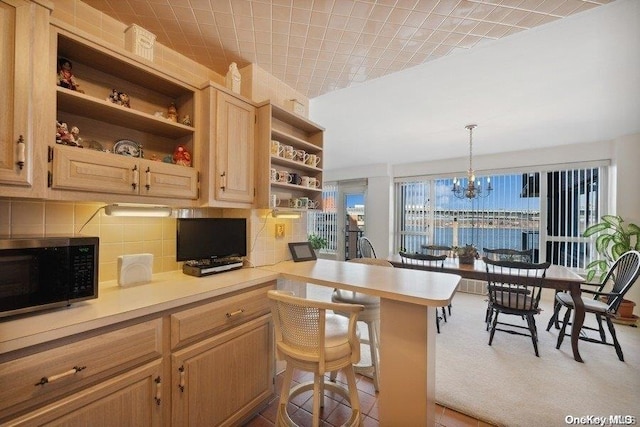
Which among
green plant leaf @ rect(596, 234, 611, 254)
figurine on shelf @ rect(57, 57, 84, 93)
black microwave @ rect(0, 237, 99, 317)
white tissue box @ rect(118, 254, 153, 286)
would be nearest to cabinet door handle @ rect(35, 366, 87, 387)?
black microwave @ rect(0, 237, 99, 317)

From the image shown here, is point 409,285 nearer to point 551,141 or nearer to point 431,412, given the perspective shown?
point 431,412

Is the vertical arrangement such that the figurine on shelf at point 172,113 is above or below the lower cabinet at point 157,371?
above

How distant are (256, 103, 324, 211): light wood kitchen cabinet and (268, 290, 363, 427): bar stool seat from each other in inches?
35.9

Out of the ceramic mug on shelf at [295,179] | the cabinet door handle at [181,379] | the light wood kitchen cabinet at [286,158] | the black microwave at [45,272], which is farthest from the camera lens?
the ceramic mug on shelf at [295,179]

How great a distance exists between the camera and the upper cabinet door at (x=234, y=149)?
1.71m

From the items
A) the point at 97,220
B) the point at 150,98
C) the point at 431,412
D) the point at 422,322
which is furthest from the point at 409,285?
the point at 150,98

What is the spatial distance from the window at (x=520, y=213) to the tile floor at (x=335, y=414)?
155 inches

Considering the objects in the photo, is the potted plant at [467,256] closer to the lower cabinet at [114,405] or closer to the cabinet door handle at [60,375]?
the lower cabinet at [114,405]

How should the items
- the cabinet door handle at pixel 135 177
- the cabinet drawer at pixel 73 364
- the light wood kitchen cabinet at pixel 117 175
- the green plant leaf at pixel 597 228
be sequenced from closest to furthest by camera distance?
the cabinet drawer at pixel 73 364 < the light wood kitchen cabinet at pixel 117 175 < the cabinet door handle at pixel 135 177 < the green plant leaf at pixel 597 228

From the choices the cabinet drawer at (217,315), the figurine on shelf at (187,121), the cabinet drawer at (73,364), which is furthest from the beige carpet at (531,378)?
the figurine on shelf at (187,121)

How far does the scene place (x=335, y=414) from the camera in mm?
1738

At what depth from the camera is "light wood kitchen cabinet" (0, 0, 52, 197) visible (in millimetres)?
984

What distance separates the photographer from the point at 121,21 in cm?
162

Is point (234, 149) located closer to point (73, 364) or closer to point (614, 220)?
point (73, 364)
